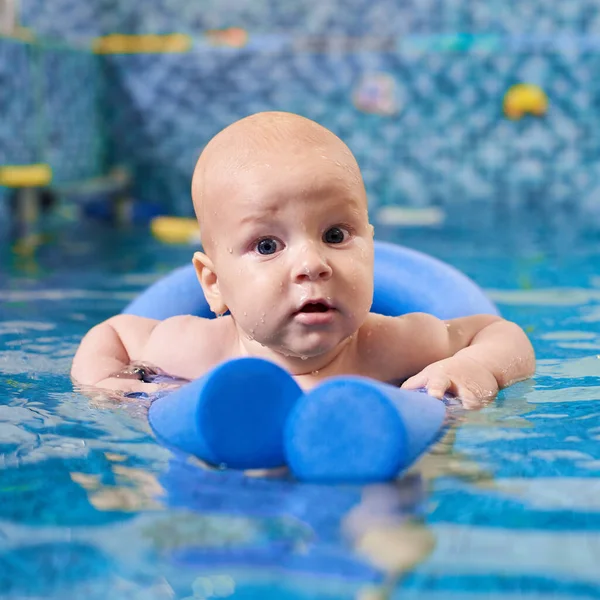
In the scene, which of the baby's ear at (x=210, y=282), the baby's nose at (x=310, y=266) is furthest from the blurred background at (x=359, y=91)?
the baby's nose at (x=310, y=266)

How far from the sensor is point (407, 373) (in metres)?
2.19

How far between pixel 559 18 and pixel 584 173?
1211 mm

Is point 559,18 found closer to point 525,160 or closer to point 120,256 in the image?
point 525,160

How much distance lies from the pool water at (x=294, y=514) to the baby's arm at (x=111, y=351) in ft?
0.20

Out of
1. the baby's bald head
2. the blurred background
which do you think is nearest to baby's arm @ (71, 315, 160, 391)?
the baby's bald head

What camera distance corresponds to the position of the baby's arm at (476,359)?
6.59 feet

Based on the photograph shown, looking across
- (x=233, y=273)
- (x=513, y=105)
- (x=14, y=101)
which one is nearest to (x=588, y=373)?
(x=233, y=273)

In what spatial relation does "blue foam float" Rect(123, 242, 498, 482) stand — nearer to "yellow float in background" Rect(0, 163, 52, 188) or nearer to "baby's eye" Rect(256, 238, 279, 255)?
"baby's eye" Rect(256, 238, 279, 255)

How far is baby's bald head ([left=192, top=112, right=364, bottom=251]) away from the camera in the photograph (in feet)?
6.35

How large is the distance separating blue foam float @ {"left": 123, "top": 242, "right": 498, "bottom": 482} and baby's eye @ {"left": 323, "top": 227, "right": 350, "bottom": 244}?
0.36 metres

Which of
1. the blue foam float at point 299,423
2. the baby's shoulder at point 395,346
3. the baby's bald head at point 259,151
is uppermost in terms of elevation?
the baby's bald head at point 259,151

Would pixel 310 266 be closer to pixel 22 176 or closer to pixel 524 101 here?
pixel 22 176

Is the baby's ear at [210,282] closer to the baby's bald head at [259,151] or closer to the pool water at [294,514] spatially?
the baby's bald head at [259,151]

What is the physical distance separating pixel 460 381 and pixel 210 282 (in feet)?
1.83
